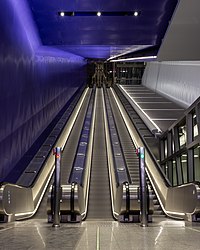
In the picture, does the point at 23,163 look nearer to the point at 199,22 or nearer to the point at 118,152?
the point at 118,152

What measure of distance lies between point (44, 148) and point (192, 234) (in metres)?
8.93

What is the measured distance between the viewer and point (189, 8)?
10.1 meters

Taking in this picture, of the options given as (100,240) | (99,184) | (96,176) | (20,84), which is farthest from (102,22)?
(100,240)

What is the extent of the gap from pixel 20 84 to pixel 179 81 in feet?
37.7

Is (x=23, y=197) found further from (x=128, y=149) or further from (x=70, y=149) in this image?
(x=128, y=149)

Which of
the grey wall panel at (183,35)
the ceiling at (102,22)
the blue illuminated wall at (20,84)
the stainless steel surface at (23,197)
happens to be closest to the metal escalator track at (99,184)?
the stainless steel surface at (23,197)

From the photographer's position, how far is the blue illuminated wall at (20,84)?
346 inches

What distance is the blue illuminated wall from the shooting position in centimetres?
878

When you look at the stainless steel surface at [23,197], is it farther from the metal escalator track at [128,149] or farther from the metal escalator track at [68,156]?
the metal escalator track at [128,149]

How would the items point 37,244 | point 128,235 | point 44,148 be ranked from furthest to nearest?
1. point 44,148
2. point 128,235
3. point 37,244

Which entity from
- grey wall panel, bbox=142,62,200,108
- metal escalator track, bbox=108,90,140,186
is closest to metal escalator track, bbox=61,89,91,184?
metal escalator track, bbox=108,90,140,186

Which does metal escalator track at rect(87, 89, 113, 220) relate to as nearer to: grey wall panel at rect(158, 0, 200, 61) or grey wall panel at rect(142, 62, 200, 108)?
grey wall panel at rect(158, 0, 200, 61)

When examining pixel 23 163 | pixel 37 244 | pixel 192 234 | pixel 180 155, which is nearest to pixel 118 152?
pixel 180 155

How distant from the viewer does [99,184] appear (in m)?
11.2
